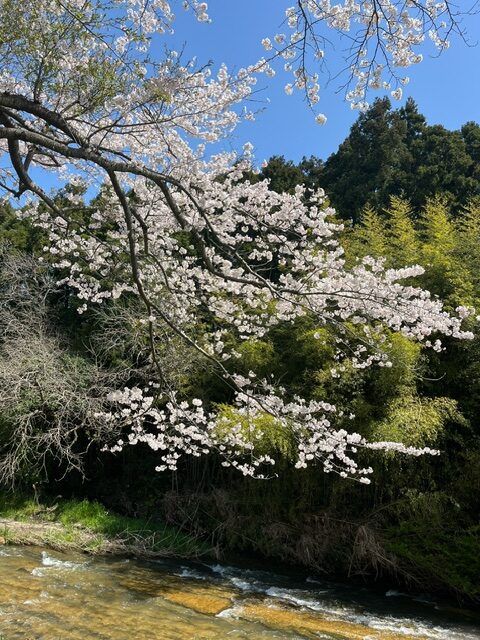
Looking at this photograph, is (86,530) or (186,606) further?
(86,530)

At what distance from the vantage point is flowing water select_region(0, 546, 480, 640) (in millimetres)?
4121

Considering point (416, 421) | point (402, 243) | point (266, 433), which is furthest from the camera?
point (402, 243)

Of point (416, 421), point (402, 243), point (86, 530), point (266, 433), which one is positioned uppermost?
point (402, 243)

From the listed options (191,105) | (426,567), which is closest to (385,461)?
(426,567)

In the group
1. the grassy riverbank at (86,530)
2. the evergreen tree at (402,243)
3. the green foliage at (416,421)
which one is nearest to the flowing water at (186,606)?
the grassy riverbank at (86,530)

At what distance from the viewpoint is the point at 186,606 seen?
4.80m

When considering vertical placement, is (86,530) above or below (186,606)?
above

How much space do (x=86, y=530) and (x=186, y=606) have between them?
2.66 meters

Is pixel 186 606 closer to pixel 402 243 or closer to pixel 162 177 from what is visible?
pixel 162 177

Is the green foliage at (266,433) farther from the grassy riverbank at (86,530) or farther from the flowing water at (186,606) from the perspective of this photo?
the grassy riverbank at (86,530)

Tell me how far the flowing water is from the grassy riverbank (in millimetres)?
260

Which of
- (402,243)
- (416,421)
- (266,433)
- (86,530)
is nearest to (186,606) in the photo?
(266,433)

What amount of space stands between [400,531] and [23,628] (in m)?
4.04

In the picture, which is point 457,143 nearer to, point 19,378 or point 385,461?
point 385,461
